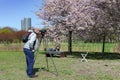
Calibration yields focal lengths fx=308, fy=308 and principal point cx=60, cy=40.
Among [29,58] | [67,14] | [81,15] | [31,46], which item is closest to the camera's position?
[31,46]

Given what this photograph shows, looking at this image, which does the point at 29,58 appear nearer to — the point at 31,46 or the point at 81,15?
the point at 31,46

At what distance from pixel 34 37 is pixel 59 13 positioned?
50.3ft

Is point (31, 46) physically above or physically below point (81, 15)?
below

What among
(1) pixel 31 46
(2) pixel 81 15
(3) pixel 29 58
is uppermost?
(2) pixel 81 15

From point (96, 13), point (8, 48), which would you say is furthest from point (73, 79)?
point (8, 48)

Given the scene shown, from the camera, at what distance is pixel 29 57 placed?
11.2 m

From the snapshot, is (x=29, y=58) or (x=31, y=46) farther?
(x=29, y=58)

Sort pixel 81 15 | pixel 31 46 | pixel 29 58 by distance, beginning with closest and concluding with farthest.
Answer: pixel 31 46 → pixel 29 58 → pixel 81 15

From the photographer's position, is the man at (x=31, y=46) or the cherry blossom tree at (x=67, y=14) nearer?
the man at (x=31, y=46)

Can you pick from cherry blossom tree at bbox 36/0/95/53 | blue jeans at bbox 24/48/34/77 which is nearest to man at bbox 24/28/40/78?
blue jeans at bbox 24/48/34/77

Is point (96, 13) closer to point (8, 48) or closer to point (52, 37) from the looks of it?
point (52, 37)

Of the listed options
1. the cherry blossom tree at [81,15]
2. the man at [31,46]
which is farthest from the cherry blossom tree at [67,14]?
the man at [31,46]


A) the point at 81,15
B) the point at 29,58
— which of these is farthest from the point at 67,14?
the point at 29,58

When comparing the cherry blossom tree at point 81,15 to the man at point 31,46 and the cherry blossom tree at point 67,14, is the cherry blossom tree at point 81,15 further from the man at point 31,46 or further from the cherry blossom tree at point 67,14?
the man at point 31,46
